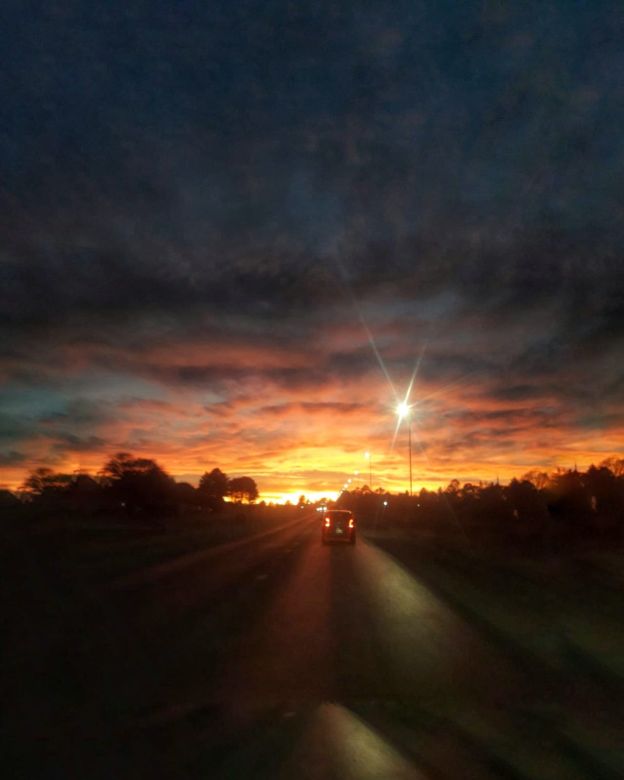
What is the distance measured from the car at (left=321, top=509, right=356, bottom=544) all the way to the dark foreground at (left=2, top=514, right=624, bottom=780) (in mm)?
22913

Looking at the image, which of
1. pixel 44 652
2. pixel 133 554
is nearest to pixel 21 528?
pixel 133 554

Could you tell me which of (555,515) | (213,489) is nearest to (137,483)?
(555,515)

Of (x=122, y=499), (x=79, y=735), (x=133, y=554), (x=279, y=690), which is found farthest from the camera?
(x=122, y=499)

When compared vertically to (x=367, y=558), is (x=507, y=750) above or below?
below

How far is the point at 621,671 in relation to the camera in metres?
11.6

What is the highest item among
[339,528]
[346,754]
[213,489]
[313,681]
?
[213,489]

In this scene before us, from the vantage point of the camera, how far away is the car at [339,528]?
46.3m

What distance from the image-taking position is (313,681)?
1065cm

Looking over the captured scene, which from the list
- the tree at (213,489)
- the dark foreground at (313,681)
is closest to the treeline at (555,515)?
the dark foreground at (313,681)

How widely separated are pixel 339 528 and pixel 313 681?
36074mm

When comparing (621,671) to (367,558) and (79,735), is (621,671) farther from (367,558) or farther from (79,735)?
(367,558)

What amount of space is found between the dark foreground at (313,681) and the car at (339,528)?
22913mm

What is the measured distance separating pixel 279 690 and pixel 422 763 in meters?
3.22

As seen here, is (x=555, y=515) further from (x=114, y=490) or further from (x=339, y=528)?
(x=114, y=490)
